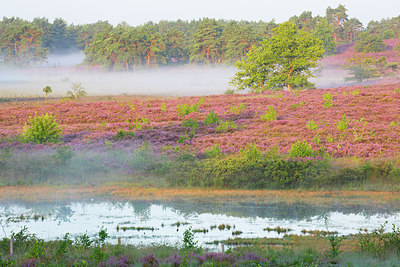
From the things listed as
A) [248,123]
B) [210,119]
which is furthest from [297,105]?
[210,119]

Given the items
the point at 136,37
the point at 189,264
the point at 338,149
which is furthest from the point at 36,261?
the point at 136,37

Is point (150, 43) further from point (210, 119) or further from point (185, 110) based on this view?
point (210, 119)

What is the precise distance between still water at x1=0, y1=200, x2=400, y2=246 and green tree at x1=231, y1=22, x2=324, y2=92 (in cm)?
4609

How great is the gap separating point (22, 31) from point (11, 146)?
9363cm

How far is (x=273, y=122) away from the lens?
127 ft

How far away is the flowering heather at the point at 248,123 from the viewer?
32031mm

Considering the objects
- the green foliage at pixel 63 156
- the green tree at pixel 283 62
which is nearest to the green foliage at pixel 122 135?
the green foliage at pixel 63 156

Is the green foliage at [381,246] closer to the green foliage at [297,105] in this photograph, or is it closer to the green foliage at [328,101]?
the green foliage at [328,101]

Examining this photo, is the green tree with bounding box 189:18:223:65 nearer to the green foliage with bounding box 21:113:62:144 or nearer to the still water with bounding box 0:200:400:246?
the green foliage with bounding box 21:113:62:144

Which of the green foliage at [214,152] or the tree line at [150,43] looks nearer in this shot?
the green foliage at [214,152]

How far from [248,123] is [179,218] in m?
22.9

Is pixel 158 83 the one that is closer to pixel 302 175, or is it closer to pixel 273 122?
pixel 273 122

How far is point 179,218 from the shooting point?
17.3 meters

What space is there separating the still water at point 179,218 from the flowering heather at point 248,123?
10818 mm
